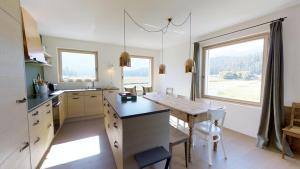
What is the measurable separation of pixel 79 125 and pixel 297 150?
4768 mm

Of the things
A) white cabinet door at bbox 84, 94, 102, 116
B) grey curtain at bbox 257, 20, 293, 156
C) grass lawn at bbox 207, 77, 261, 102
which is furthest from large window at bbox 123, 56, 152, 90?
grey curtain at bbox 257, 20, 293, 156

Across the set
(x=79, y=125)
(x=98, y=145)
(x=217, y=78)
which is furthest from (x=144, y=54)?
(x=98, y=145)

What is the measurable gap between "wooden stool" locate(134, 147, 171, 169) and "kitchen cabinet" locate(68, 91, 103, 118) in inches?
124

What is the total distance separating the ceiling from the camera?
2184 millimetres

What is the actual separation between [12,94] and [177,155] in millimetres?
2378

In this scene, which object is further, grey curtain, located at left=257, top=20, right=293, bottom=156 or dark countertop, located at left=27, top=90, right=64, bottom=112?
grey curtain, located at left=257, top=20, right=293, bottom=156

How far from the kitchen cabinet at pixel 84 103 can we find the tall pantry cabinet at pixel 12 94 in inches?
95.5

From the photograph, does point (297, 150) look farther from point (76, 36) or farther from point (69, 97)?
point (76, 36)

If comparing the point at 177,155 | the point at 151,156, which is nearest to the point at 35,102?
the point at 151,156

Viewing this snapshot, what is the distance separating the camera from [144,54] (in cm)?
565

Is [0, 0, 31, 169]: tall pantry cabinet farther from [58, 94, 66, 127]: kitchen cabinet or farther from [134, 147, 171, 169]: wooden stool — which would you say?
[58, 94, 66, 127]: kitchen cabinet

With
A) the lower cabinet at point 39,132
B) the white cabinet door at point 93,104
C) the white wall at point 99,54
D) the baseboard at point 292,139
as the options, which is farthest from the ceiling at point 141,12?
the white cabinet door at point 93,104

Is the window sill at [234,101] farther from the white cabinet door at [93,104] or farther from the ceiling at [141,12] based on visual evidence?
the white cabinet door at [93,104]

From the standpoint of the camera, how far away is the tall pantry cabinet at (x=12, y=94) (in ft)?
3.88
